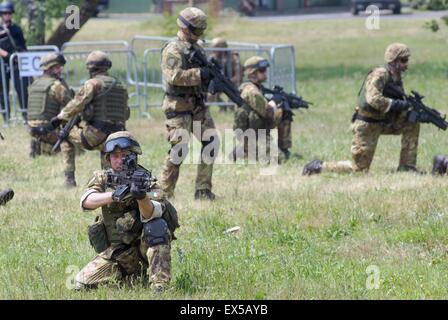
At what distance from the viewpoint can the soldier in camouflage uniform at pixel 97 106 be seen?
12.3m

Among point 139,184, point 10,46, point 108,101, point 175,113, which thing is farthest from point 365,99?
point 10,46

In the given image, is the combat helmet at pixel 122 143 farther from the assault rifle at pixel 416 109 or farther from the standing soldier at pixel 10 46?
the standing soldier at pixel 10 46

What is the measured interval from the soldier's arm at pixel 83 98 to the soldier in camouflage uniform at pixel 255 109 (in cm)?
297

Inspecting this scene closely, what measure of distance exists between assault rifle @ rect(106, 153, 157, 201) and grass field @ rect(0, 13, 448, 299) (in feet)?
2.41

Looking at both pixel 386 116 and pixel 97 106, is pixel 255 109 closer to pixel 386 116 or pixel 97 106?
pixel 386 116

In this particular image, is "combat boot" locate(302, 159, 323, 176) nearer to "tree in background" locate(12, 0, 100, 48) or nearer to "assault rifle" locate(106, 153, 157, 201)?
"assault rifle" locate(106, 153, 157, 201)

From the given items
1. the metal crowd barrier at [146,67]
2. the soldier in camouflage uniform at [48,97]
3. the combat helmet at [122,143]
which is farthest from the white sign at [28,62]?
the combat helmet at [122,143]

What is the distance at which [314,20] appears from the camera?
49.5 meters

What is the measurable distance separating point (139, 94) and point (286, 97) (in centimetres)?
533

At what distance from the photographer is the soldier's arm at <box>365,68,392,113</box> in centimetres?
1287

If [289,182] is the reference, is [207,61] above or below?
above
